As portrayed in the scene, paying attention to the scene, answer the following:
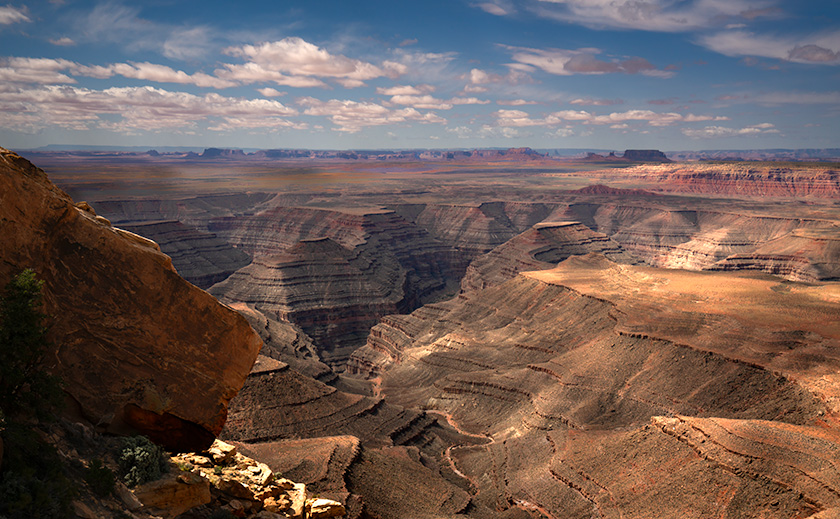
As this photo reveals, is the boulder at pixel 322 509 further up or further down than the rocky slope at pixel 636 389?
further up

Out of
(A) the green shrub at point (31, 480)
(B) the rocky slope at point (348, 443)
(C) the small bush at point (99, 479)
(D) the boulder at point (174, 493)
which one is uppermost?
(A) the green shrub at point (31, 480)

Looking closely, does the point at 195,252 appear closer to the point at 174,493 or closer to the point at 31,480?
the point at 174,493

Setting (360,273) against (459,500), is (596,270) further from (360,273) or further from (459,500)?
(459,500)

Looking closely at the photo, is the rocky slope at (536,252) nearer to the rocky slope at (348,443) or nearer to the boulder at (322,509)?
the rocky slope at (348,443)

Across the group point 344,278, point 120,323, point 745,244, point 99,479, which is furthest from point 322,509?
point 745,244

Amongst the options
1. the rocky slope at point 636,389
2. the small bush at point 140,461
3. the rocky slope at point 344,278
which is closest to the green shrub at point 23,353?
the small bush at point 140,461
